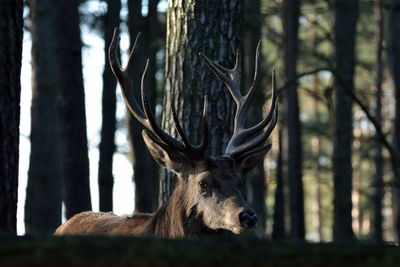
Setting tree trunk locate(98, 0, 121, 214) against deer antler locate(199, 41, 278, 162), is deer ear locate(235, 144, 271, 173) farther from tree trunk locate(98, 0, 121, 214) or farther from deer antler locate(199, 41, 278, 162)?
tree trunk locate(98, 0, 121, 214)

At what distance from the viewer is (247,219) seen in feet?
28.1

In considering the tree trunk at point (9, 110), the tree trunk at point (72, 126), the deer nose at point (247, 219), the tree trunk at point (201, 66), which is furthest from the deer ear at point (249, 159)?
the tree trunk at point (72, 126)

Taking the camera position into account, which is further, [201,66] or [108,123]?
[108,123]

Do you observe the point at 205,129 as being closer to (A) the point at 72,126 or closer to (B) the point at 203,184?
(B) the point at 203,184

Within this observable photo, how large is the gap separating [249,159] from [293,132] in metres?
12.9

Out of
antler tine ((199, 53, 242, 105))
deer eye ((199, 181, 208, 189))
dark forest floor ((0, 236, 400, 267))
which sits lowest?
dark forest floor ((0, 236, 400, 267))

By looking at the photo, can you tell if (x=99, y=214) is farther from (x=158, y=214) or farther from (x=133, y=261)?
(x=133, y=261)

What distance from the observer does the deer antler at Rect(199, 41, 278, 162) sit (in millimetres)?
9750

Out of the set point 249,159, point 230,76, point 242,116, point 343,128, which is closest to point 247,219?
point 249,159

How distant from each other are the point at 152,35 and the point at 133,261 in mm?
16859

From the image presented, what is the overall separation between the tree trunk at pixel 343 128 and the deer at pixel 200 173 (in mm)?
8143

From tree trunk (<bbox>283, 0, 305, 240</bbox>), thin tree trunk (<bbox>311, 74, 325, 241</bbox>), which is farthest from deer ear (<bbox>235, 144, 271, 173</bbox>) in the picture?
thin tree trunk (<bbox>311, 74, 325, 241</bbox>)

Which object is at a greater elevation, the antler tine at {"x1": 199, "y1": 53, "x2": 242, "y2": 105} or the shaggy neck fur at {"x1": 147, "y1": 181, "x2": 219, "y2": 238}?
the antler tine at {"x1": 199, "y1": 53, "x2": 242, "y2": 105}

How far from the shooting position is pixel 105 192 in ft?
53.9
